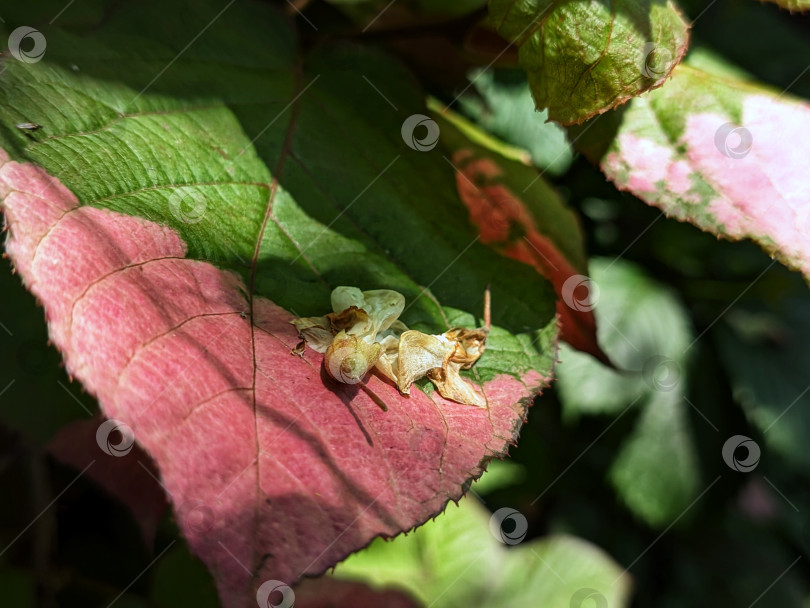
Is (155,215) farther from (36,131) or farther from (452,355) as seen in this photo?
(452,355)

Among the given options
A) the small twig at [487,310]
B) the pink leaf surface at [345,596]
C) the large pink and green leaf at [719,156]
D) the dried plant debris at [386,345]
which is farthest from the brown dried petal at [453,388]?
the pink leaf surface at [345,596]

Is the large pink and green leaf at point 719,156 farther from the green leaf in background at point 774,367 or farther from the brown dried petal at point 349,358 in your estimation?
the green leaf in background at point 774,367
